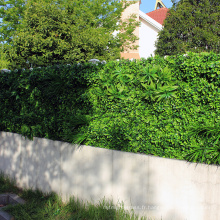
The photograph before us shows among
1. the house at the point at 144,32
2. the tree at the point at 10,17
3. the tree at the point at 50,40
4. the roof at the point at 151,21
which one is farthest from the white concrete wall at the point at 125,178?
the roof at the point at 151,21

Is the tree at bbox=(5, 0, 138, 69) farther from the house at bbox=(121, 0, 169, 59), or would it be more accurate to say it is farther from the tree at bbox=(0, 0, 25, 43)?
the house at bbox=(121, 0, 169, 59)

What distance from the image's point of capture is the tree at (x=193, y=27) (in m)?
11.1

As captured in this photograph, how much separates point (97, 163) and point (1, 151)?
10.8 ft

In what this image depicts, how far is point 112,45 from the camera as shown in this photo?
16.4 m

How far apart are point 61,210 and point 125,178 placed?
1331 mm

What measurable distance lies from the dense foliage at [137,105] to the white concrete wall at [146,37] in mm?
19578

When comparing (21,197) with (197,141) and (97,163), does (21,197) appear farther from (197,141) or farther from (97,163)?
(197,141)

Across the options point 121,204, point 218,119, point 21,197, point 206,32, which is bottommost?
point 21,197

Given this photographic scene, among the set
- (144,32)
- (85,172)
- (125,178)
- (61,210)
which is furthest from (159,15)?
(61,210)

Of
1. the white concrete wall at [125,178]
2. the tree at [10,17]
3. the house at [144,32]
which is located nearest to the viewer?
the white concrete wall at [125,178]

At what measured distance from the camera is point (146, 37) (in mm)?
23609

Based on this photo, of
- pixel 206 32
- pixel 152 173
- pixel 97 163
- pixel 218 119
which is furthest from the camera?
pixel 206 32

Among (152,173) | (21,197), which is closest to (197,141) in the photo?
(152,173)

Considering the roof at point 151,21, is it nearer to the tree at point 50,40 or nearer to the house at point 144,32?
the house at point 144,32
